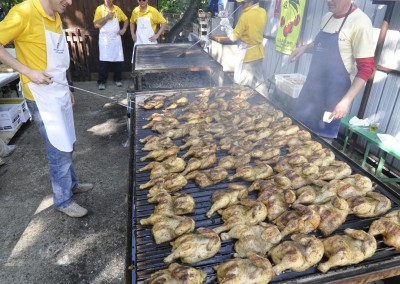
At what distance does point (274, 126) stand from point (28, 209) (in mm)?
4189

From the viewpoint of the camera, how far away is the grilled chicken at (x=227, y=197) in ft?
8.58

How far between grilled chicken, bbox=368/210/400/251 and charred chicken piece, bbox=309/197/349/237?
24 centimetres

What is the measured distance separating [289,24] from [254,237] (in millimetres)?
7097

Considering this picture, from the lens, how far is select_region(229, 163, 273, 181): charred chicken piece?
10.0 ft

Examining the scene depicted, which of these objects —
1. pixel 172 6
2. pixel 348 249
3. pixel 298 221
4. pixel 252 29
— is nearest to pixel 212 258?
pixel 298 221

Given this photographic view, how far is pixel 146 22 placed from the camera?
388 inches

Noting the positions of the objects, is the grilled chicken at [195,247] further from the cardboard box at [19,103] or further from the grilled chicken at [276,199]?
the cardboard box at [19,103]

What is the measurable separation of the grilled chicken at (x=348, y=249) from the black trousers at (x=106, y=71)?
1029cm

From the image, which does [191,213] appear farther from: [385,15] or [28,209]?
[385,15]

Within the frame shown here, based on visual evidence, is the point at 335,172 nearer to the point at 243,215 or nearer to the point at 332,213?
the point at 332,213

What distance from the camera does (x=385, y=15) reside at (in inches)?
200

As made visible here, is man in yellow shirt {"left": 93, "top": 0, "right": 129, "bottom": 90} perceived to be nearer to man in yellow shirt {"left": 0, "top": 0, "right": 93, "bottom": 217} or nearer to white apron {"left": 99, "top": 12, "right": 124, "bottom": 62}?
white apron {"left": 99, "top": 12, "right": 124, "bottom": 62}

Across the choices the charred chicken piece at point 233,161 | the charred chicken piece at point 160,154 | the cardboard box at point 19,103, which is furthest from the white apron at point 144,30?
the charred chicken piece at point 233,161

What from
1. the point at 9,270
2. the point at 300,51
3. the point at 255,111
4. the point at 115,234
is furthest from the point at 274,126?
the point at 9,270
